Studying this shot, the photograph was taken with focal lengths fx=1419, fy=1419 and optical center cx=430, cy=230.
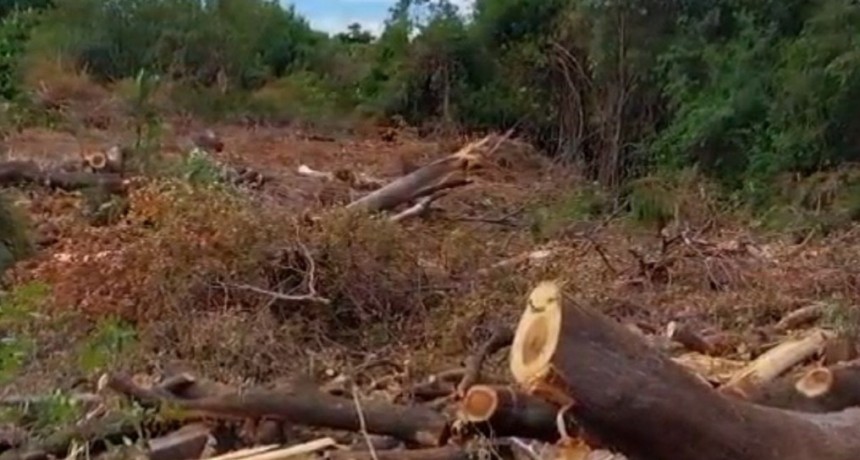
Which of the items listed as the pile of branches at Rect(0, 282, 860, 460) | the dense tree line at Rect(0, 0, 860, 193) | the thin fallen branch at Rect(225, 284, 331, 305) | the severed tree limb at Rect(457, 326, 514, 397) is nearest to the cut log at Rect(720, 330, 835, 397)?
the pile of branches at Rect(0, 282, 860, 460)

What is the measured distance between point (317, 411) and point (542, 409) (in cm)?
156

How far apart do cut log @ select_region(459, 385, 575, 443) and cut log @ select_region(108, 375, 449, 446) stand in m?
→ 1.08

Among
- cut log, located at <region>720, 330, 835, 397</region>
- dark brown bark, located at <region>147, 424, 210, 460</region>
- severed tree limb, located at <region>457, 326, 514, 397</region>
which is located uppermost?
severed tree limb, located at <region>457, 326, 514, 397</region>

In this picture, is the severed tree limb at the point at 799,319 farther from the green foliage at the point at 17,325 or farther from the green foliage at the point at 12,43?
the green foliage at the point at 12,43

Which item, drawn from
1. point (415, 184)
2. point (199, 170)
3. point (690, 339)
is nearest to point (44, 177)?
point (199, 170)

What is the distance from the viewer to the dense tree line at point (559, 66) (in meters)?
12.9

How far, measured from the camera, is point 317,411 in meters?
4.97

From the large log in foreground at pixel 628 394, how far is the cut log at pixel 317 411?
4.64 ft

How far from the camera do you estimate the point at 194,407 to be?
16.9 feet

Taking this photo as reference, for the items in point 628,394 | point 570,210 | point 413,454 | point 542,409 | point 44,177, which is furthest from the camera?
point 570,210

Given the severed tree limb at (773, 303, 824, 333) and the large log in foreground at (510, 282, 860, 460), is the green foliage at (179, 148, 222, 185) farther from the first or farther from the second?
the large log in foreground at (510, 282, 860, 460)

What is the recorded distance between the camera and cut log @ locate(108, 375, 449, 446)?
4828 millimetres

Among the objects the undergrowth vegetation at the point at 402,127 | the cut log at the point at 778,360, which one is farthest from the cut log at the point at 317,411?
the cut log at the point at 778,360

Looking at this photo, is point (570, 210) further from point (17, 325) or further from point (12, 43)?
point (12, 43)
